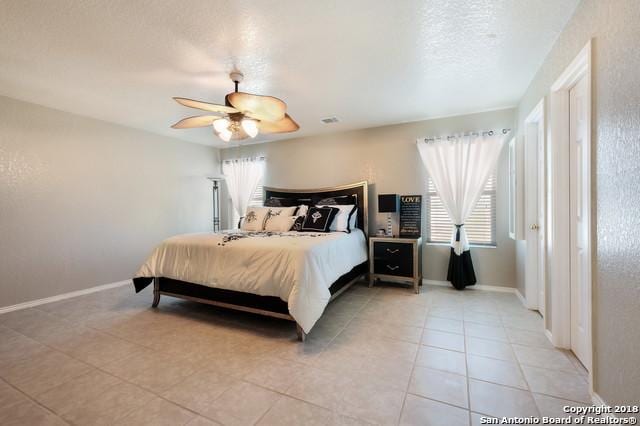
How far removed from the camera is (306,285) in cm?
230

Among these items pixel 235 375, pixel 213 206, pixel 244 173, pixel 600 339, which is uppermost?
pixel 244 173

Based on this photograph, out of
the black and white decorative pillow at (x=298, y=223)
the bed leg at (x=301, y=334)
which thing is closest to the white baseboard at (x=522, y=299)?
the bed leg at (x=301, y=334)

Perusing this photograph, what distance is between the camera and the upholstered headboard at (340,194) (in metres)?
4.21

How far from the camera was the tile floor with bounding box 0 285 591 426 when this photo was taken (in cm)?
152

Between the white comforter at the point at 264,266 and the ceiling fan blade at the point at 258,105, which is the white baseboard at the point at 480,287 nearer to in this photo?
the white comforter at the point at 264,266

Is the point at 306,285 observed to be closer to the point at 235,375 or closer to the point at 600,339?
the point at 235,375

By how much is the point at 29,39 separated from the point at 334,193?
143 inches

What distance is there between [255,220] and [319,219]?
3.36 ft

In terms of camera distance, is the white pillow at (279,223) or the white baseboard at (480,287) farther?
the white pillow at (279,223)

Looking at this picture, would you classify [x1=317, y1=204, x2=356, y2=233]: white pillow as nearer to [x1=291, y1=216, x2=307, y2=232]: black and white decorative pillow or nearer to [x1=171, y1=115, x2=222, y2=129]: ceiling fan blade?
[x1=291, y1=216, x2=307, y2=232]: black and white decorative pillow

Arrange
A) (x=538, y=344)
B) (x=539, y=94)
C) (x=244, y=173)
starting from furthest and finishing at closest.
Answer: (x=244, y=173) → (x=539, y=94) → (x=538, y=344)

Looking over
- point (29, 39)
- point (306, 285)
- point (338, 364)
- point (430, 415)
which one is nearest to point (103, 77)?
point (29, 39)

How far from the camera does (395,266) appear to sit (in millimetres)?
3768

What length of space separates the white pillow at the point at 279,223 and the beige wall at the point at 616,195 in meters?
3.18
